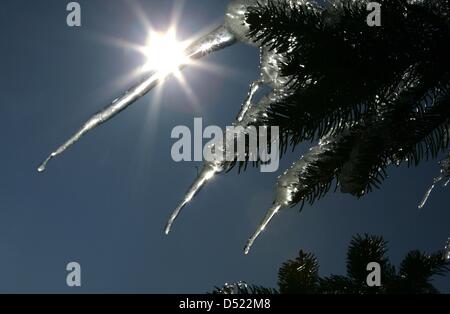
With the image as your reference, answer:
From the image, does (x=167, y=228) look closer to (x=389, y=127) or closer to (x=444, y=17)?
(x=389, y=127)

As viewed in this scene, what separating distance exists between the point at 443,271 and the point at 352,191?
40 cm

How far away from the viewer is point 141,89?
210cm

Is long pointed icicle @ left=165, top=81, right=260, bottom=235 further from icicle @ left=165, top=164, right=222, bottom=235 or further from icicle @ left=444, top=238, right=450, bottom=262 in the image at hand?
icicle @ left=444, top=238, right=450, bottom=262

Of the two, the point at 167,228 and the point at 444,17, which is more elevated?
Result: the point at 444,17

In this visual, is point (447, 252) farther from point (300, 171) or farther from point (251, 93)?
point (251, 93)

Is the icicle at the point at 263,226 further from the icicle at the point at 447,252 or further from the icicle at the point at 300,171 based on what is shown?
the icicle at the point at 447,252

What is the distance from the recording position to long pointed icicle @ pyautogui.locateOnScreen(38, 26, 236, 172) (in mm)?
2088

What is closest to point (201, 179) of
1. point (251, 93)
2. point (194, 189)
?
point (194, 189)

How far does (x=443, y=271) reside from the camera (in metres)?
1.38

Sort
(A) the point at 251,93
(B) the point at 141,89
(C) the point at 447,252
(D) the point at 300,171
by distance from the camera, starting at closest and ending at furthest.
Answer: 1. (C) the point at 447,252
2. (D) the point at 300,171
3. (B) the point at 141,89
4. (A) the point at 251,93

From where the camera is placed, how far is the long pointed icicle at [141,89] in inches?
82.2

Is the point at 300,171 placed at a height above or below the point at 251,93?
below

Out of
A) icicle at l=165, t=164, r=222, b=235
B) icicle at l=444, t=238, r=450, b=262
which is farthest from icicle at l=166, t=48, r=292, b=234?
icicle at l=444, t=238, r=450, b=262
